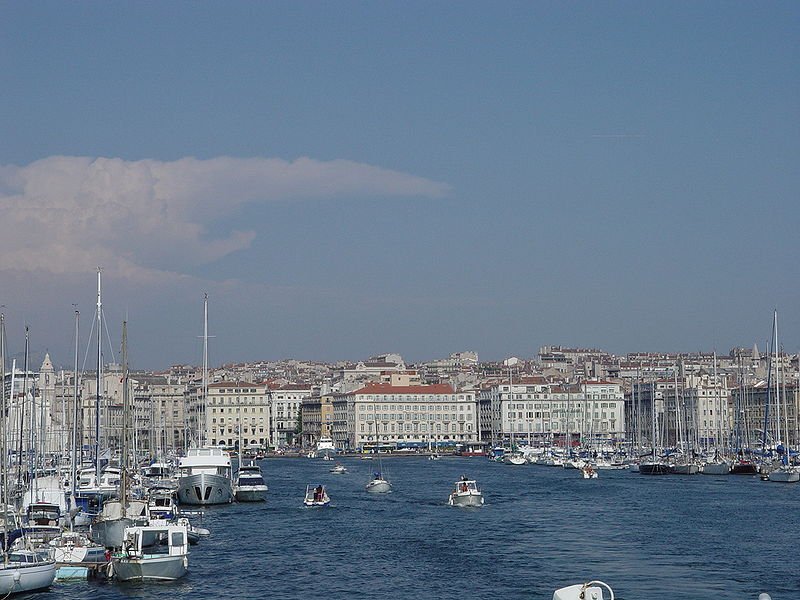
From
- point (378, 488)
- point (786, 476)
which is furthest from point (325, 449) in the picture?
point (378, 488)

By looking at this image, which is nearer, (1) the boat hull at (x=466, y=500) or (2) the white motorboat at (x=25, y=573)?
(2) the white motorboat at (x=25, y=573)

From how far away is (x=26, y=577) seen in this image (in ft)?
85.5

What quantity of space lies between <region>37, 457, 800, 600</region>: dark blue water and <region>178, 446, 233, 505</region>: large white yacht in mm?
896

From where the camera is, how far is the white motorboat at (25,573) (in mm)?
25672

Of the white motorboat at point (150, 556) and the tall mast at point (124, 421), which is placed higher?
the tall mast at point (124, 421)

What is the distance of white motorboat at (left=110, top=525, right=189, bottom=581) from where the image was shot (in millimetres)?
27969

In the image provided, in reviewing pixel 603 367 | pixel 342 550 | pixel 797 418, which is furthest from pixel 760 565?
pixel 603 367

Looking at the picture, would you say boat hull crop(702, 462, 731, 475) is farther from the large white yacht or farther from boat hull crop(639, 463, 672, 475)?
the large white yacht

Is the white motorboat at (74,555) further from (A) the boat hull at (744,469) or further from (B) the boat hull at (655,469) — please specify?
(B) the boat hull at (655,469)

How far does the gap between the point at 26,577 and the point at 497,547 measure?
13.5 meters

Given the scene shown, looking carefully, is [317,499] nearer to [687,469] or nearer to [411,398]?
[687,469]

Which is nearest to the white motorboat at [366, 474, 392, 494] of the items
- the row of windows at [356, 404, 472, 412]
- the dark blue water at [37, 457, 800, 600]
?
the dark blue water at [37, 457, 800, 600]

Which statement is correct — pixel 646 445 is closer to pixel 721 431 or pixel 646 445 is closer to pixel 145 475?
pixel 721 431

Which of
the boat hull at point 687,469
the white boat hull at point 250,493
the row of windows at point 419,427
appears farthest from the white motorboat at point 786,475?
the row of windows at point 419,427
